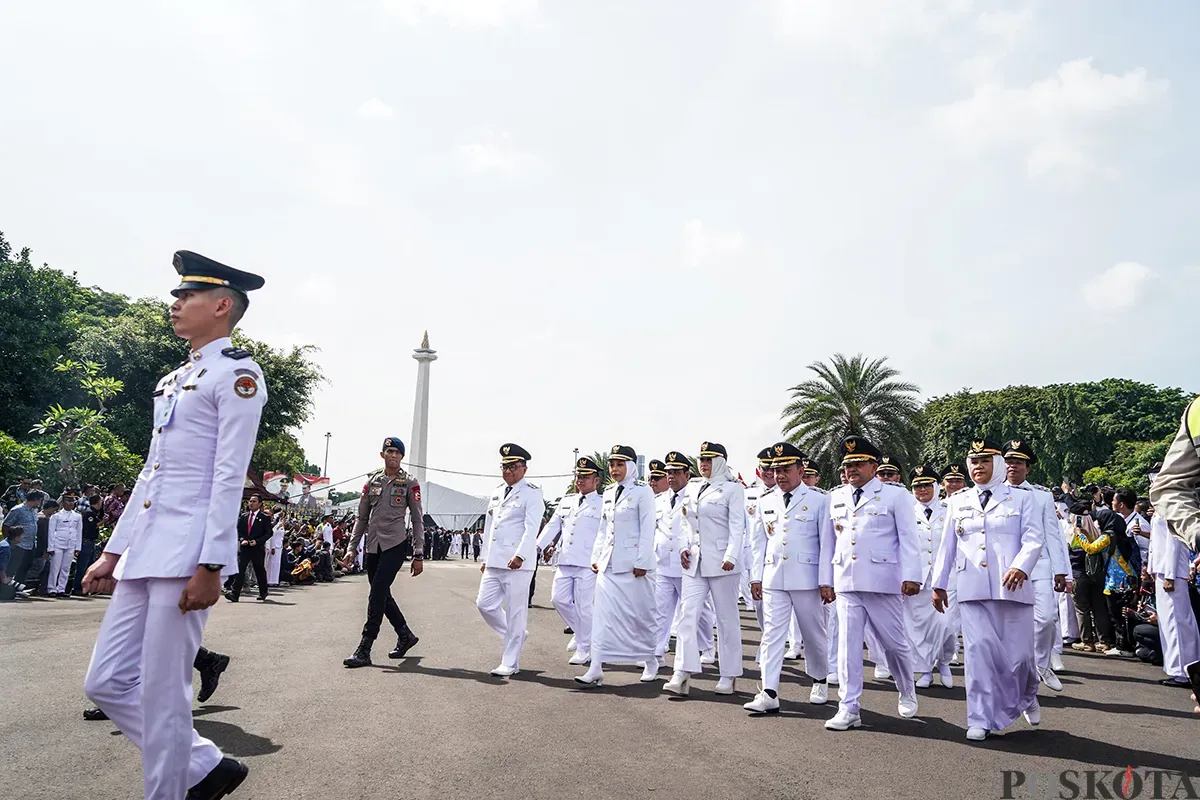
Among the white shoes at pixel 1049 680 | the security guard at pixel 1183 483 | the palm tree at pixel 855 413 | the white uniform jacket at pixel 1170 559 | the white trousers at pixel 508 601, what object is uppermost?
the palm tree at pixel 855 413

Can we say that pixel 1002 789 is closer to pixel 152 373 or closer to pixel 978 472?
pixel 978 472

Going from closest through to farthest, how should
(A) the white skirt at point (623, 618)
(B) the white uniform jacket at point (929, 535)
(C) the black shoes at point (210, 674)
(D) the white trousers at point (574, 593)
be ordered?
(C) the black shoes at point (210, 674) < (A) the white skirt at point (623, 618) < (B) the white uniform jacket at point (929, 535) < (D) the white trousers at point (574, 593)

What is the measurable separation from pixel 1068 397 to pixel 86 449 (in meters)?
53.3

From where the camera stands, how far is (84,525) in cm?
1794

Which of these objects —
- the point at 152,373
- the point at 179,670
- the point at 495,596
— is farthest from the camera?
the point at 152,373

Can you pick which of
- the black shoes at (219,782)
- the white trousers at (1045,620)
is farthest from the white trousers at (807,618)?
the black shoes at (219,782)

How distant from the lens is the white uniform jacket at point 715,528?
8.48m

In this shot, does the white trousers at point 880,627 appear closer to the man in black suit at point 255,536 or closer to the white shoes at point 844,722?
the white shoes at point 844,722

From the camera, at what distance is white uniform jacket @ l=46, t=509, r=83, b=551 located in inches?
650

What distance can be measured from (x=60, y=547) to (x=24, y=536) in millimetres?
1112

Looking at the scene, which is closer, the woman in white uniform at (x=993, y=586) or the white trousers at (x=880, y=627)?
the woman in white uniform at (x=993, y=586)

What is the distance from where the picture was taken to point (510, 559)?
940 centimetres

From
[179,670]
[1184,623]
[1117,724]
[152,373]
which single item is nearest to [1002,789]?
[1117,724]

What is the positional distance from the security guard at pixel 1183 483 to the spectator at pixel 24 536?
17.3 m
